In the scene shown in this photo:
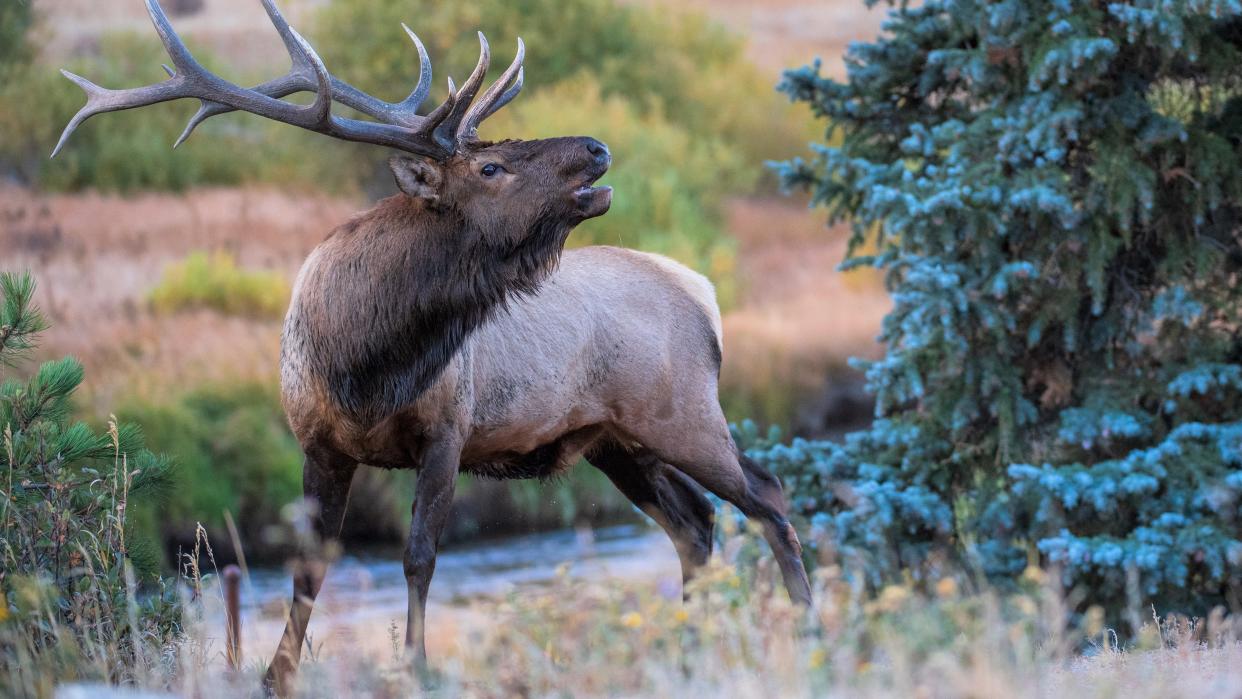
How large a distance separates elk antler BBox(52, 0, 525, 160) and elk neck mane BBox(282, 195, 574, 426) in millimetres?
312

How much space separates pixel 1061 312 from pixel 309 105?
3866 mm

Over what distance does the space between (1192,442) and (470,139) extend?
365 centimetres

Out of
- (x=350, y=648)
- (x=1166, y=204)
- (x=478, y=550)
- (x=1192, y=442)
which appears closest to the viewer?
(x=350, y=648)

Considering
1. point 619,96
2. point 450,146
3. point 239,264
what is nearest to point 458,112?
point 450,146

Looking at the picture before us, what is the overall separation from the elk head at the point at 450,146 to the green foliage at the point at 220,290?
1137 centimetres

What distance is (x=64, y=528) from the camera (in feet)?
15.7

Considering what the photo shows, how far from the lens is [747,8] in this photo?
114ft

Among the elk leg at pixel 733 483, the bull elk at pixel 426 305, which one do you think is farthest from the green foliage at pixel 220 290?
the bull elk at pixel 426 305

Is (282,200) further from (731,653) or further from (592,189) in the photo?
(731,653)

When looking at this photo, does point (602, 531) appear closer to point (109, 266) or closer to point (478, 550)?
point (478, 550)

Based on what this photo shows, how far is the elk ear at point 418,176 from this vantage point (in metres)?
5.64

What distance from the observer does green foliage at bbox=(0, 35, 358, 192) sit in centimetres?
2033

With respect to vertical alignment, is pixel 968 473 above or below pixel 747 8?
below

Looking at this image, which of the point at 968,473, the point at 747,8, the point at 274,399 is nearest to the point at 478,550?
the point at 274,399
